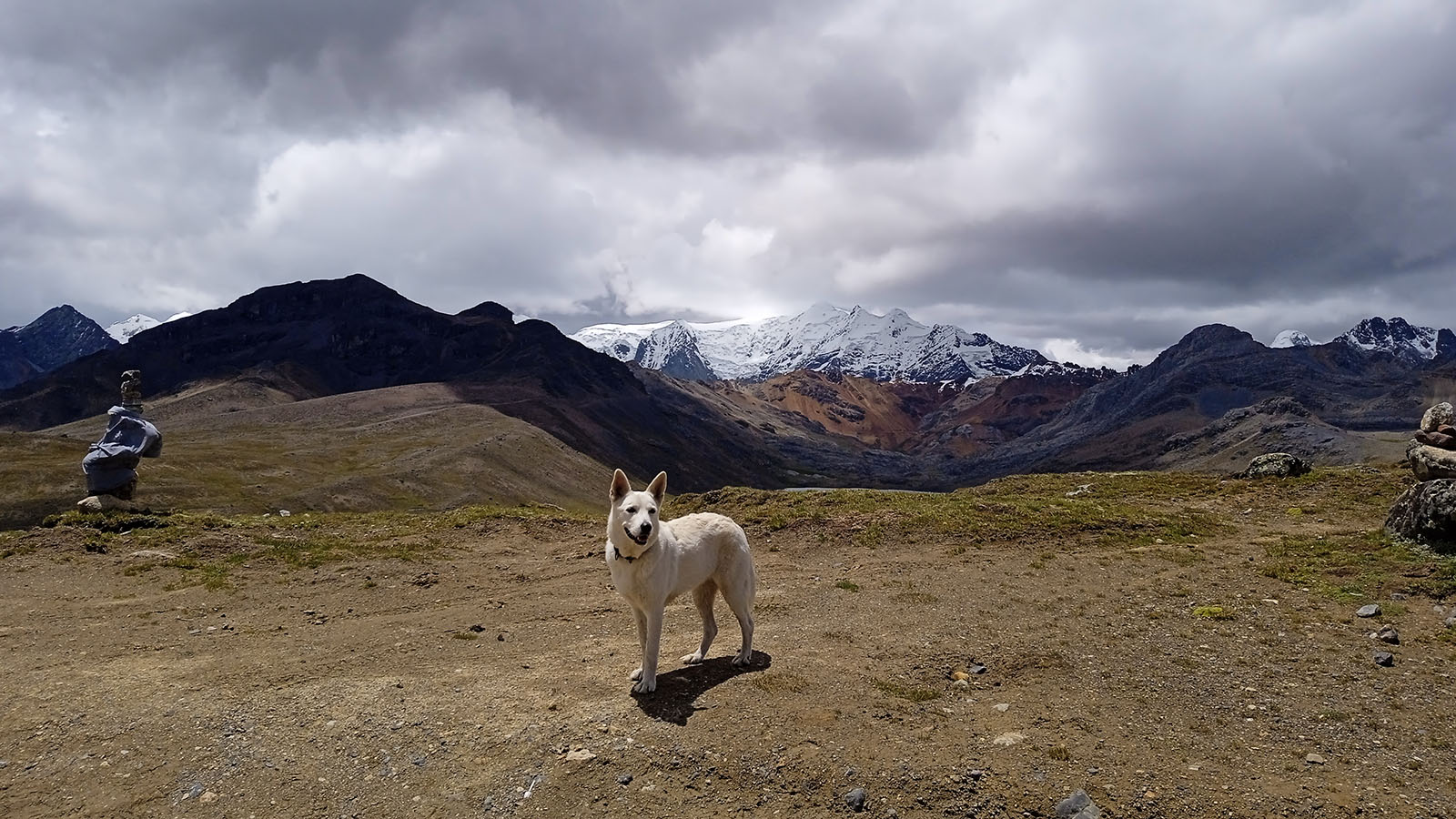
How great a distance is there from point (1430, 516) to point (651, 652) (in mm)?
18010

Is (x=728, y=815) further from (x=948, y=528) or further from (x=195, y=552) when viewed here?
(x=195, y=552)

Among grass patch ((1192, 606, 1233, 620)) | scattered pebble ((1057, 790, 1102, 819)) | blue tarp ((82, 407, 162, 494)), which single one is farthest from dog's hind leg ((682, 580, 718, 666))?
blue tarp ((82, 407, 162, 494))

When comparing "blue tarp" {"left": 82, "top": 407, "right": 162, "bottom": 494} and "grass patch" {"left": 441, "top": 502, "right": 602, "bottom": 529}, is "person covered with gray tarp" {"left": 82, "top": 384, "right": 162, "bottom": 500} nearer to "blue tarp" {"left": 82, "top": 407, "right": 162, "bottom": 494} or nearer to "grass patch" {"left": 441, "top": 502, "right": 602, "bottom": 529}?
"blue tarp" {"left": 82, "top": 407, "right": 162, "bottom": 494}

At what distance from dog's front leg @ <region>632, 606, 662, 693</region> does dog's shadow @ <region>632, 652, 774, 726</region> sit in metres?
0.11

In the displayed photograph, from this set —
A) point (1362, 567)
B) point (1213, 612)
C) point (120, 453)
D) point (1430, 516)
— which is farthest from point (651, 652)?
point (120, 453)

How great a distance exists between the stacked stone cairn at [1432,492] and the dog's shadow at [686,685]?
51.2 ft

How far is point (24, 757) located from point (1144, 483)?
122ft

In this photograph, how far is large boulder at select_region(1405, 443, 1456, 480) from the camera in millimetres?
19797

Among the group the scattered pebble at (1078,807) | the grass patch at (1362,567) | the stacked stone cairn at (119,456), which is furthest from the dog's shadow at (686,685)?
the stacked stone cairn at (119,456)

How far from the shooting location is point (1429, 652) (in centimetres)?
1104

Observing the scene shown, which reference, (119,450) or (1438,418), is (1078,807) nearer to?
(1438,418)

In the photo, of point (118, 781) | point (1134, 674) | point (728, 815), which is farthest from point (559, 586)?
point (1134, 674)

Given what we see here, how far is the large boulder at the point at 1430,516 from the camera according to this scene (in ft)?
52.8

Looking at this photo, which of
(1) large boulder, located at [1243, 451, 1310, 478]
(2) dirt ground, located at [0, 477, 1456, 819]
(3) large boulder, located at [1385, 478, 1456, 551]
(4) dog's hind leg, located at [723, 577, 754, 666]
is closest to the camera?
(2) dirt ground, located at [0, 477, 1456, 819]
